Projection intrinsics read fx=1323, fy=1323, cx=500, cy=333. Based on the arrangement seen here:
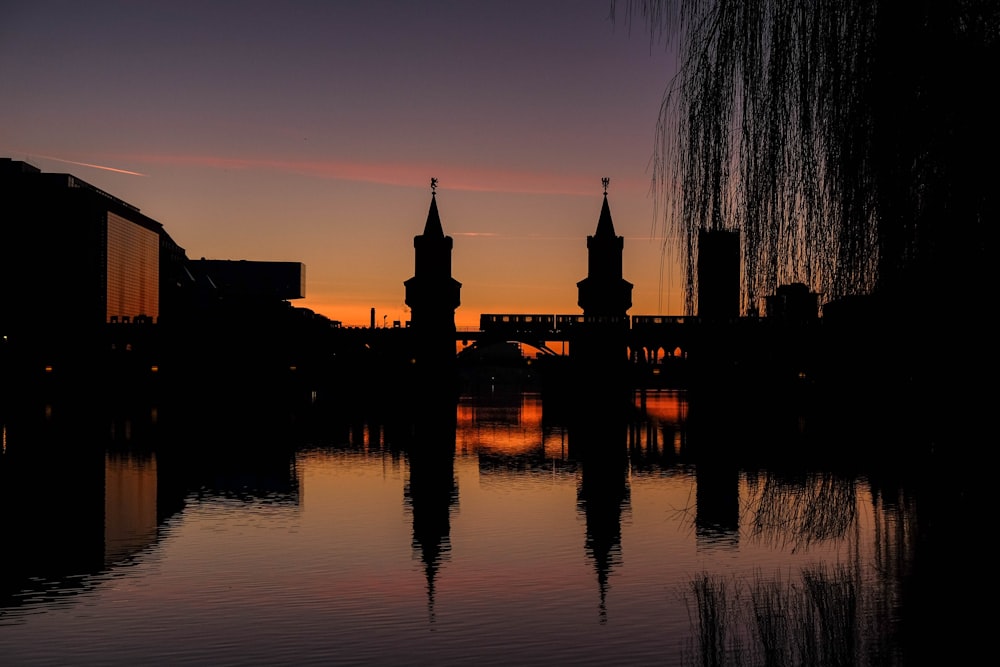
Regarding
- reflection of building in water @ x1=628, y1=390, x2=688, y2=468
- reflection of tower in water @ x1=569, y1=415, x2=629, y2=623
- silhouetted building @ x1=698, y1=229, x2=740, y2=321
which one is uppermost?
silhouetted building @ x1=698, y1=229, x2=740, y2=321

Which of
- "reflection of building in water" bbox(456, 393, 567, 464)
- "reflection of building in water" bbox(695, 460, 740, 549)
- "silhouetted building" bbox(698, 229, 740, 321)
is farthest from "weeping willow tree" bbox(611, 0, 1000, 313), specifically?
"reflection of building in water" bbox(456, 393, 567, 464)

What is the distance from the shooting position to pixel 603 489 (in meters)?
55.3

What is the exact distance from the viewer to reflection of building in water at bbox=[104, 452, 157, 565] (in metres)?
36.7

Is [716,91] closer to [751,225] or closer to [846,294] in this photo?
[751,225]

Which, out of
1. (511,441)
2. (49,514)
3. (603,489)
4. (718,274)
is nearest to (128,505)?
(49,514)

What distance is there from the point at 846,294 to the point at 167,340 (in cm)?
18374

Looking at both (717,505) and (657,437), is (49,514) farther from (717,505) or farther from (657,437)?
(657,437)

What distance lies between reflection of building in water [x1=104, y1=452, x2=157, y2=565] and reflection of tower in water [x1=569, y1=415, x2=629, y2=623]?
41.1ft

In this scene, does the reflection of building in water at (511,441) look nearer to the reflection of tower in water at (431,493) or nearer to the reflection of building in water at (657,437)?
the reflection of tower in water at (431,493)

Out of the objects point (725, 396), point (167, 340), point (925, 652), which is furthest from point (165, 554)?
point (167, 340)

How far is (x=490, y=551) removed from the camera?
3650 cm

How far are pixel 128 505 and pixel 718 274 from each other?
37143 millimetres

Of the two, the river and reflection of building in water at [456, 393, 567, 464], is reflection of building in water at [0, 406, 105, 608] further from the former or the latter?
reflection of building in water at [456, 393, 567, 464]

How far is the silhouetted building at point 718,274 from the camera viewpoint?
520 inches
